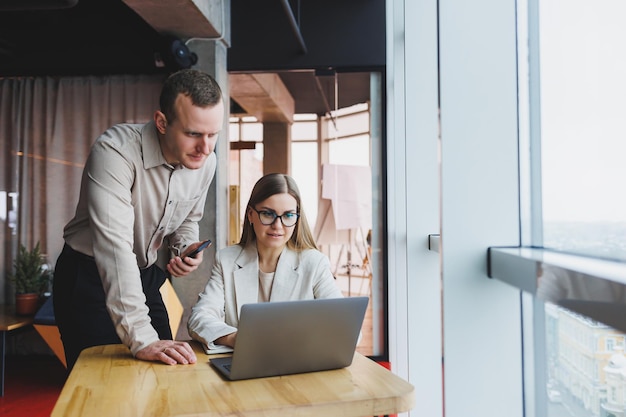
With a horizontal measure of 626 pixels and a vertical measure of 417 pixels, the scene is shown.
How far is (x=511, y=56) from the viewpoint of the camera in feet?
5.28

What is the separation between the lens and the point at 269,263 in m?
2.31

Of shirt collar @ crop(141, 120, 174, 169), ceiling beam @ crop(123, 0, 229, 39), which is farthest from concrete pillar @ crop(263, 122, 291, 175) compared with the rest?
shirt collar @ crop(141, 120, 174, 169)

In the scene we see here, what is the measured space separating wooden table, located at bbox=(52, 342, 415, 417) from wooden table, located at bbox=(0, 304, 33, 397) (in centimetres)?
317

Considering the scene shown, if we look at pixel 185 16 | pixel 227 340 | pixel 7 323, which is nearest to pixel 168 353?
pixel 227 340

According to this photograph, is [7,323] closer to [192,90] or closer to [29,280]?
[29,280]

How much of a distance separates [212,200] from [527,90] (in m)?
3.53

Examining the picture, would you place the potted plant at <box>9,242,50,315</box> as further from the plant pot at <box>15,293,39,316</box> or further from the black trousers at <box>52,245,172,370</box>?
the black trousers at <box>52,245,172,370</box>

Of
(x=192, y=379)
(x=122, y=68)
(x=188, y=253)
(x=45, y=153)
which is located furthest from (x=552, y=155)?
(x=45, y=153)

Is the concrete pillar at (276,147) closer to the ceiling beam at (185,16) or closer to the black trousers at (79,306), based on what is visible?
the ceiling beam at (185,16)

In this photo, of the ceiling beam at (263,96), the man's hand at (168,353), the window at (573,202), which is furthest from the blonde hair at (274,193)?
the ceiling beam at (263,96)

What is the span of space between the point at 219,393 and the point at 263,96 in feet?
13.2

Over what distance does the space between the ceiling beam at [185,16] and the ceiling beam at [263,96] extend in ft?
1.59

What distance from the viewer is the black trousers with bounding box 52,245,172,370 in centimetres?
221

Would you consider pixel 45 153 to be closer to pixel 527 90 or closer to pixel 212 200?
pixel 212 200
